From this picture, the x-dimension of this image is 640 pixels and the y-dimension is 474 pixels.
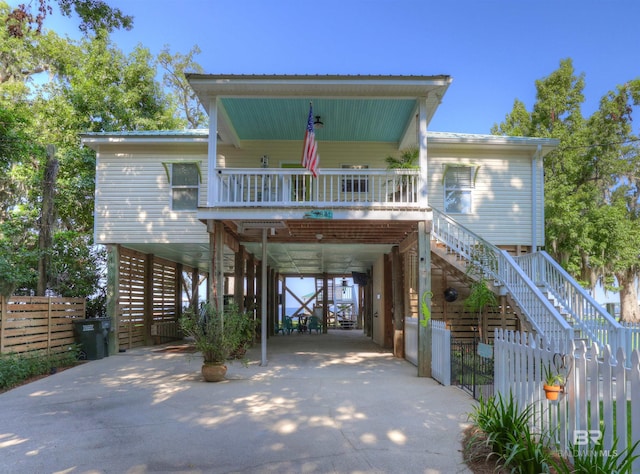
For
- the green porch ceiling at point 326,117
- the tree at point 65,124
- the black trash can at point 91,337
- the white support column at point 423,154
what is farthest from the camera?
the tree at point 65,124

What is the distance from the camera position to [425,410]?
6.69 metres

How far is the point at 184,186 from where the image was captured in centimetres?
1366

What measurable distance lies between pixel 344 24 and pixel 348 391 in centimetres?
1113

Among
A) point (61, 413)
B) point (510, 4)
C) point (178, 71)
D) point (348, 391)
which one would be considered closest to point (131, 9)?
point (61, 413)

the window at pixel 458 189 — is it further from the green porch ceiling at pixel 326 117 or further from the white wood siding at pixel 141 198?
the white wood siding at pixel 141 198

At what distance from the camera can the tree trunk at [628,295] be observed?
23.0 metres

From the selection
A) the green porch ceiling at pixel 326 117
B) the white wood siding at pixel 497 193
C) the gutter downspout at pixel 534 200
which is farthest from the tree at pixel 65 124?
the gutter downspout at pixel 534 200

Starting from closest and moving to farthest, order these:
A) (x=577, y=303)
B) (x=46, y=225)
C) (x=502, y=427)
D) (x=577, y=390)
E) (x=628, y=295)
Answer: (x=577, y=390) → (x=502, y=427) → (x=577, y=303) → (x=46, y=225) → (x=628, y=295)

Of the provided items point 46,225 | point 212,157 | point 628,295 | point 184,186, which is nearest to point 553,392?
point 212,157

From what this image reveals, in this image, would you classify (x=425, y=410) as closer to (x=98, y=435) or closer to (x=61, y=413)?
(x=98, y=435)

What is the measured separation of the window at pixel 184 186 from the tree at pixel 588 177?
1361cm

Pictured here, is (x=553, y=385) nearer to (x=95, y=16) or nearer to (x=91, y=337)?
(x=95, y=16)

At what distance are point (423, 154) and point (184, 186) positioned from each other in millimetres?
6997

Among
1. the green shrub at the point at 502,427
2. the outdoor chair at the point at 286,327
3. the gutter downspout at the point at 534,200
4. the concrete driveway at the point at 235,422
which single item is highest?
the gutter downspout at the point at 534,200
